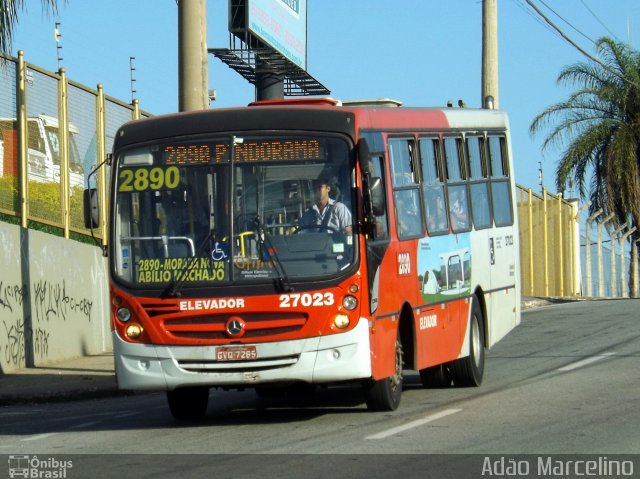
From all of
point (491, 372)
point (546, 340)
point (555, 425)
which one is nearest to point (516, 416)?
point (555, 425)

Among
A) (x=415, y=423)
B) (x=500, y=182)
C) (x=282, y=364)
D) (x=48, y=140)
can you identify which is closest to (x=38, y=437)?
(x=282, y=364)

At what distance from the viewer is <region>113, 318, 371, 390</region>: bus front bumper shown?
11.2m

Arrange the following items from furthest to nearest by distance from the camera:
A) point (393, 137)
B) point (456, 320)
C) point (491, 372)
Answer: point (491, 372) < point (456, 320) < point (393, 137)

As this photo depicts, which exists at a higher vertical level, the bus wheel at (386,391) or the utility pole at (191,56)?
the utility pole at (191,56)

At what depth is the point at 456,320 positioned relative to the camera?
14.0m

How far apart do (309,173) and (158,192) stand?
139 centimetres

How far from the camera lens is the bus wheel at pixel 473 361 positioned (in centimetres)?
1435

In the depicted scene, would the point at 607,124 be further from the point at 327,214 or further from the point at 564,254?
the point at 327,214

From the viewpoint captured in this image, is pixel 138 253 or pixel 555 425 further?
pixel 138 253

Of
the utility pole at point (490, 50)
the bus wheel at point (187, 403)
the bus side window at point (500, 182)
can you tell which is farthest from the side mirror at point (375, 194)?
the utility pole at point (490, 50)

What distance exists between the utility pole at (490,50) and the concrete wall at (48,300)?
941 cm

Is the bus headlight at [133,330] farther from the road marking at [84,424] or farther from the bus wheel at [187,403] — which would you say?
the road marking at [84,424]

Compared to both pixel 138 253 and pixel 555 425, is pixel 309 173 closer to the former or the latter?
pixel 138 253

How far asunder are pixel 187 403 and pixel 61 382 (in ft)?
15.6
